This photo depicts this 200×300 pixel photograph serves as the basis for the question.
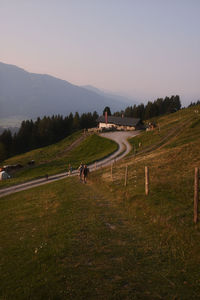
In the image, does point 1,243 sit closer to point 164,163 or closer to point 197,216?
point 197,216

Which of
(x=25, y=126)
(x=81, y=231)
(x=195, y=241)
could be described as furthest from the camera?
(x=25, y=126)

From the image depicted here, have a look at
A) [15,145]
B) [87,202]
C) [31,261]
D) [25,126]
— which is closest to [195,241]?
[31,261]

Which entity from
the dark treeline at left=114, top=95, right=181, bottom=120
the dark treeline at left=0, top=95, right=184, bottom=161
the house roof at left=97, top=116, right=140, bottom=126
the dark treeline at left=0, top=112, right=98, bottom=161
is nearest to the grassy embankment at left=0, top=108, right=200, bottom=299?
the house roof at left=97, top=116, right=140, bottom=126

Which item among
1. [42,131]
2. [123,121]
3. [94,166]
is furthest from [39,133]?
[94,166]

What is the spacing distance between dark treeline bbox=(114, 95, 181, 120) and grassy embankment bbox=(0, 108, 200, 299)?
13420 cm

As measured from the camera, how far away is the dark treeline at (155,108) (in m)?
147

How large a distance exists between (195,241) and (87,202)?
1009 cm

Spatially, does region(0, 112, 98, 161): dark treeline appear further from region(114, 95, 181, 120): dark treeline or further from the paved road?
the paved road

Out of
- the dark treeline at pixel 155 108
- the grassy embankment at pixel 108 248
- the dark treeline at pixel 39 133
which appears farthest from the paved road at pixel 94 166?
the dark treeline at pixel 155 108

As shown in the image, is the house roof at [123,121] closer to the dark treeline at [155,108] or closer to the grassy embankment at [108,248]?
the dark treeline at [155,108]

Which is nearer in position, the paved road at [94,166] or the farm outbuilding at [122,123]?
the paved road at [94,166]

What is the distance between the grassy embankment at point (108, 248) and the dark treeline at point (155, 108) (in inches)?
5283

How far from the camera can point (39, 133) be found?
383ft

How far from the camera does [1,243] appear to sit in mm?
12266
